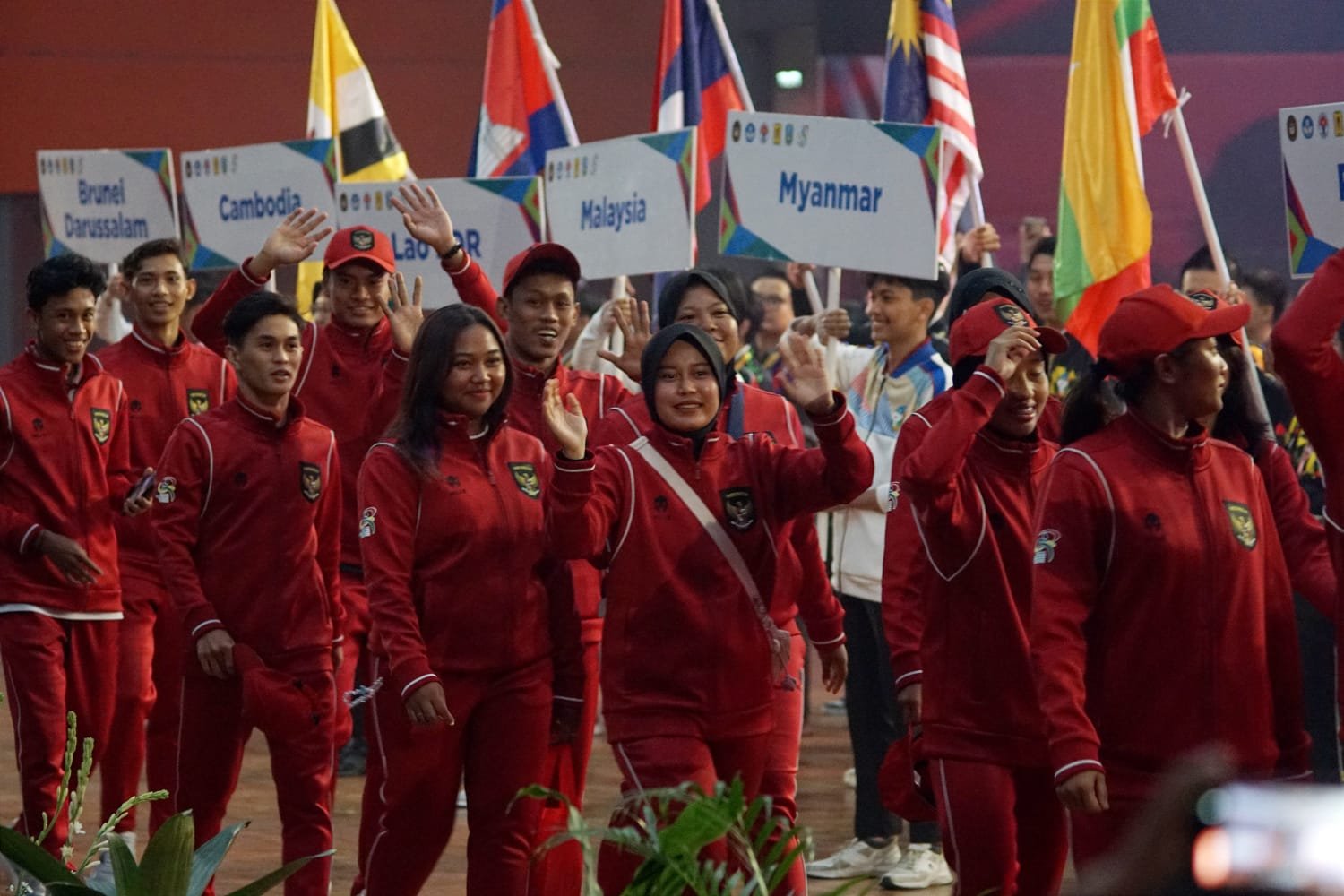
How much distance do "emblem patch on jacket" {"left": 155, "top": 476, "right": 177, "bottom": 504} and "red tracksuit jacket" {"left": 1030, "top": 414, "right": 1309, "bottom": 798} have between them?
8.61 ft

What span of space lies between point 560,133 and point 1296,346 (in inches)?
249

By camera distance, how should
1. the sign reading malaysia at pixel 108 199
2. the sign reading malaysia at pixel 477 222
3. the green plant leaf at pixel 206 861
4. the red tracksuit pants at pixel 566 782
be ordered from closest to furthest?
the green plant leaf at pixel 206 861 → the red tracksuit pants at pixel 566 782 → the sign reading malaysia at pixel 477 222 → the sign reading malaysia at pixel 108 199

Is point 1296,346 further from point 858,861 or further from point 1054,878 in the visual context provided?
point 858,861

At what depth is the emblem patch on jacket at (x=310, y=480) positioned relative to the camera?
238 inches

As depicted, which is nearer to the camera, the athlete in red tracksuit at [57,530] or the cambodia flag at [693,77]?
the athlete in red tracksuit at [57,530]

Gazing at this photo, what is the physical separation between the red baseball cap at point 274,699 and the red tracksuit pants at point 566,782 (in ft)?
2.32

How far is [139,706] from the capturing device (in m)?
6.94

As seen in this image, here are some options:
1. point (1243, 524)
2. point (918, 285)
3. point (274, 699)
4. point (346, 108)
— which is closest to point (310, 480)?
point (274, 699)

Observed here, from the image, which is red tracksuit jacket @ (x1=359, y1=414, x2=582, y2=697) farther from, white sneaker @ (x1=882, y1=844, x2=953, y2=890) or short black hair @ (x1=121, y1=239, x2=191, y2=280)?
short black hair @ (x1=121, y1=239, x2=191, y2=280)

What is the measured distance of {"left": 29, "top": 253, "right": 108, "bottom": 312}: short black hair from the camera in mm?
6715

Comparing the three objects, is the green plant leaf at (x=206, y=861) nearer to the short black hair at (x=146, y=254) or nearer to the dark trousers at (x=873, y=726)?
the dark trousers at (x=873, y=726)

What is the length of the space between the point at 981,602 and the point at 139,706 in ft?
10.4

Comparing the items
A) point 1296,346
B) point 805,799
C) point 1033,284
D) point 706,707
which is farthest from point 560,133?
point 1296,346

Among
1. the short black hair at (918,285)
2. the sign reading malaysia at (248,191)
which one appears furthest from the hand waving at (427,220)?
the sign reading malaysia at (248,191)
